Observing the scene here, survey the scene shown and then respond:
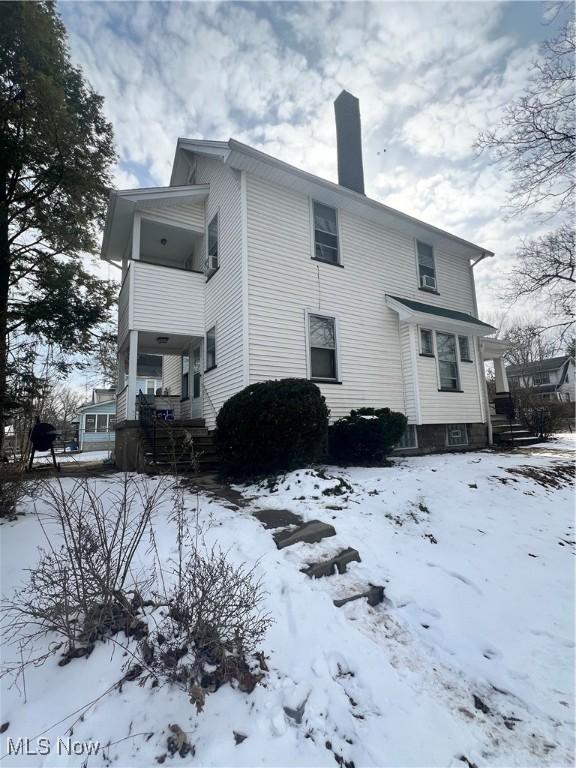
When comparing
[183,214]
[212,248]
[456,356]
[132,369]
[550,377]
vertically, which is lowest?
[132,369]

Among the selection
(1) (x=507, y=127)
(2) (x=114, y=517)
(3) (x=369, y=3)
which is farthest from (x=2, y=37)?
(1) (x=507, y=127)

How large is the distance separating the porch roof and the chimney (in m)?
4.06

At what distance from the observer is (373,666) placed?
8.11 feet

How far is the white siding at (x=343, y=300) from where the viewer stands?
8.55 m

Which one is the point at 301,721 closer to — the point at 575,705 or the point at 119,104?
the point at 575,705

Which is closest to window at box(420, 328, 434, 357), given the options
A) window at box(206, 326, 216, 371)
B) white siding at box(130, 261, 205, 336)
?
window at box(206, 326, 216, 371)

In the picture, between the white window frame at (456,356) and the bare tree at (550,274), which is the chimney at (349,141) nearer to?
the white window frame at (456,356)

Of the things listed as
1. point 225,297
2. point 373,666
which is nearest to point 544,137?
point 225,297

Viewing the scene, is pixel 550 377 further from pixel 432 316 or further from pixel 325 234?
pixel 325 234

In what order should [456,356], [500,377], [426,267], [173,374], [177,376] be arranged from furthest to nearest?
1. [500,377]
2. [173,374]
3. [177,376]
4. [426,267]
5. [456,356]

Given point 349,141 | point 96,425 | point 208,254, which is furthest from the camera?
point 96,425

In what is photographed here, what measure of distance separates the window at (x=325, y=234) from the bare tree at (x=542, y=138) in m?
4.54

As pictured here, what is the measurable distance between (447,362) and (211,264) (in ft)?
24.7

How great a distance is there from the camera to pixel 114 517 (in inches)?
165
